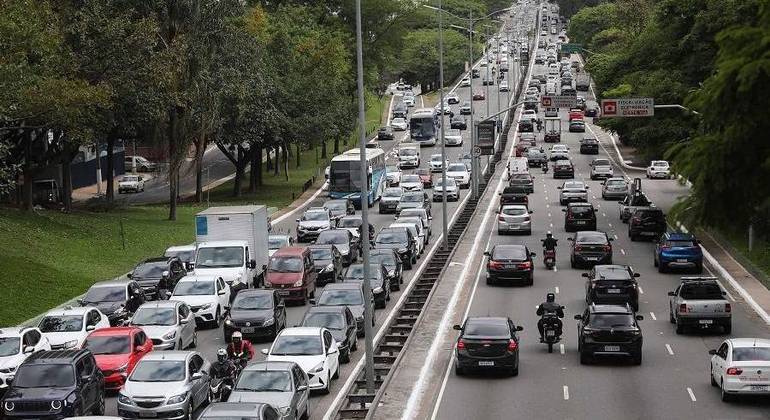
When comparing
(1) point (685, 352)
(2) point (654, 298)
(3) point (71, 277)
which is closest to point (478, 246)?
(2) point (654, 298)

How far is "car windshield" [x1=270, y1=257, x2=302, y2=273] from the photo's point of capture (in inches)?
1745

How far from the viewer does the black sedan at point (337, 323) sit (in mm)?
34875

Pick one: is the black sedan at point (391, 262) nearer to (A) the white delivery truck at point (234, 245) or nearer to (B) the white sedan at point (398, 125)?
(A) the white delivery truck at point (234, 245)

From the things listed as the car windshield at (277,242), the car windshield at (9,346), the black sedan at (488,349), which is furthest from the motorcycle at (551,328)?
the car windshield at (277,242)

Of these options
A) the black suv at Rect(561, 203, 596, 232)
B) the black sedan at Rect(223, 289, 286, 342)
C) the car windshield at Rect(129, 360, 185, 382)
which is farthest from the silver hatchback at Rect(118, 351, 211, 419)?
the black suv at Rect(561, 203, 596, 232)

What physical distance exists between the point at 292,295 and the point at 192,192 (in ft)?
155

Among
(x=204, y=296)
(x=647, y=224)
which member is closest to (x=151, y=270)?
(x=204, y=296)

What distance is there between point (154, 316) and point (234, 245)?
924cm

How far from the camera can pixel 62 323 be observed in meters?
35.4

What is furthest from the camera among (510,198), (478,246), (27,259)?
(510,198)

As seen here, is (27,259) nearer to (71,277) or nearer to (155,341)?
(71,277)

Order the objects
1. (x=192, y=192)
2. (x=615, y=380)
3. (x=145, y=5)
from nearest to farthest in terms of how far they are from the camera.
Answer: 1. (x=615, y=380)
2. (x=145, y=5)
3. (x=192, y=192)

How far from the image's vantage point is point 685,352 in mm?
36094

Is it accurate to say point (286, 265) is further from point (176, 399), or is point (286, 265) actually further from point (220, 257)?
point (176, 399)
